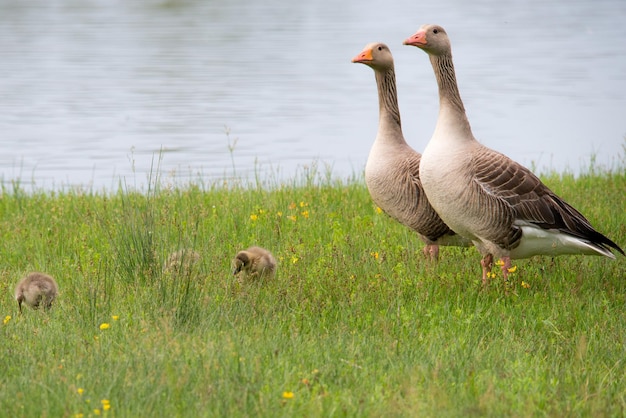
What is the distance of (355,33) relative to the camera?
37438 millimetres

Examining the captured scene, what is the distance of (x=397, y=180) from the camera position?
7.98m

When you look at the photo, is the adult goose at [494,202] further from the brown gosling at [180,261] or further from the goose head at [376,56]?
the brown gosling at [180,261]

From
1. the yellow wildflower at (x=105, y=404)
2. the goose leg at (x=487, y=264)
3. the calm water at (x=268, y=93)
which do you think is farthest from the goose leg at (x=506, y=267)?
the calm water at (x=268, y=93)

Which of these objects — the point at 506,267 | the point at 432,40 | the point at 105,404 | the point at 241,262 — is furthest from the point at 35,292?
the point at 432,40

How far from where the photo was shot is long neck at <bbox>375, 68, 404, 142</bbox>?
838 cm

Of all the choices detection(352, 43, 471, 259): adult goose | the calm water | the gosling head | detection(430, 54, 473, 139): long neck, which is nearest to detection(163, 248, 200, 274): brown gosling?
the gosling head

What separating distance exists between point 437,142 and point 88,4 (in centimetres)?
4848

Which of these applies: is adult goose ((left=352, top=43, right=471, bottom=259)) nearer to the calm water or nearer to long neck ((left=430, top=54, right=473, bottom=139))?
long neck ((left=430, top=54, right=473, bottom=139))

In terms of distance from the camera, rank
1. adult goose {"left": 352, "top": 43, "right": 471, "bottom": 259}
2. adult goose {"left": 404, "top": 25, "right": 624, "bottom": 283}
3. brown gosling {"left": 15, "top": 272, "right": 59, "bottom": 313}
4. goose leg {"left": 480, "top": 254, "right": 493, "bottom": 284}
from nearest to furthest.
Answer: brown gosling {"left": 15, "top": 272, "right": 59, "bottom": 313} < adult goose {"left": 404, "top": 25, "right": 624, "bottom": 283} < goose leg {"left": 480, "top": 254, "right": 493, "bottom": 284} < adult goose {"left": 352, "top": 43, "right": 471, "bottom": 259}

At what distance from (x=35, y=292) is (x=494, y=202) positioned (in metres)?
3.40

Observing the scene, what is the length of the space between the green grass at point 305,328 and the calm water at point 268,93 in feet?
8.40

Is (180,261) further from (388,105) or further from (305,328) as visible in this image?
(388,105)

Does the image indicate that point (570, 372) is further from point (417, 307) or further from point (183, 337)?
point (183, 337)

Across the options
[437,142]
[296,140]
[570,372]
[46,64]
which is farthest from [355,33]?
[570,372]
